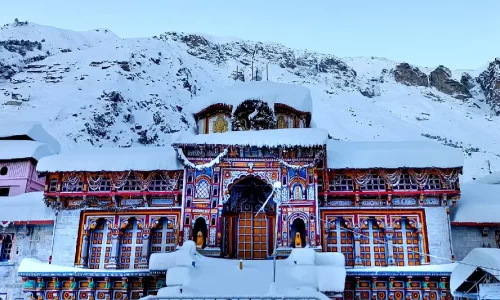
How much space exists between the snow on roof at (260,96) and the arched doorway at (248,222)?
408 cm

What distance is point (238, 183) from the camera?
20.2 metres

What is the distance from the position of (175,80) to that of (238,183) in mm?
63605

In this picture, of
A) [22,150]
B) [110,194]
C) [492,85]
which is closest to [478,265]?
[110,194]

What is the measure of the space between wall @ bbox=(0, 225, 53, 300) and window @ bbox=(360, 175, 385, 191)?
14533mm

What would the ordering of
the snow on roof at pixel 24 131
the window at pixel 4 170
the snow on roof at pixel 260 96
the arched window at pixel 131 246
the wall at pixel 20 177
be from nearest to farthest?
the arched window at pixel 131 246 → the snow on roof at pixel 260 96 → the wall at pixel 20 177 → the window at pixel 4 170 → the snow on roof at pixel 24 131

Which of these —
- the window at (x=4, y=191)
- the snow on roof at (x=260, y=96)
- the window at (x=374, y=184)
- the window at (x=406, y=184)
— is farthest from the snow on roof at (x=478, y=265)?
the window at (x=4, y=191)

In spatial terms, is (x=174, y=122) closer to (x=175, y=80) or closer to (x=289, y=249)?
(x=175, y=80)

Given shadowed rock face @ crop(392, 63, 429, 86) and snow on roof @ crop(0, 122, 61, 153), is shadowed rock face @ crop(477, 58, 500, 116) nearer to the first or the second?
shadowed rock face @ crop(392, 63, 429, 86)

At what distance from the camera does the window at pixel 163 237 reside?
2020 cm

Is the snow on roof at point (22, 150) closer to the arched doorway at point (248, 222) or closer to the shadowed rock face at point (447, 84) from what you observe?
the arched doorway at point (248, 222)

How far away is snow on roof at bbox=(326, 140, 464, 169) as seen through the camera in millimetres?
19203

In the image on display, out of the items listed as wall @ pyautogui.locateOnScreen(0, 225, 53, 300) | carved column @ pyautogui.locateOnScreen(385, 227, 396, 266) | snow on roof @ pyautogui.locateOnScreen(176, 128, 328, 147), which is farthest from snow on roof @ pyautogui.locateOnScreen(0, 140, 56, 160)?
carved column @ pyautogui.locateOnScreen(385, 227, 396, 266)

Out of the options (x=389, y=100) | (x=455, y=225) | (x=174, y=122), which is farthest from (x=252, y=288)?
(x=389, y=100)

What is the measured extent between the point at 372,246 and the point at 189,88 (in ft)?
212
